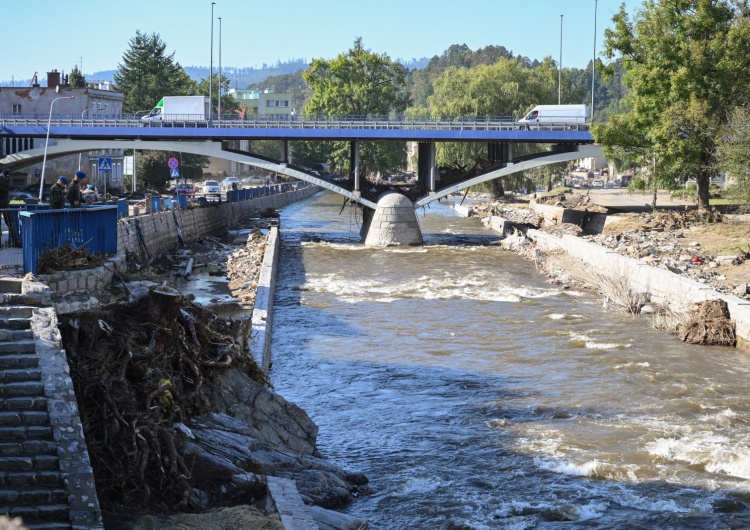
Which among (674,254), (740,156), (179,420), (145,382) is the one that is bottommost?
(674,254)

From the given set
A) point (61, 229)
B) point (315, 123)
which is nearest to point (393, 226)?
point (315, 123)

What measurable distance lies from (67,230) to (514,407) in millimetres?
8207

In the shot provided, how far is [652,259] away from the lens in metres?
32.0

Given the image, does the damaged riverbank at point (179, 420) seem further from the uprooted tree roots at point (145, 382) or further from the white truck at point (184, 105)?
the white truck at point (184, 105)

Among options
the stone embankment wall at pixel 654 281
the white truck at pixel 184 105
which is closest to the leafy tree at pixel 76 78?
the white truck at pixel 184 105

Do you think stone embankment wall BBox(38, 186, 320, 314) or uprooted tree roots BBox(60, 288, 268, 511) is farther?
stone embankment wall BBox(38, 186, 320, 314)

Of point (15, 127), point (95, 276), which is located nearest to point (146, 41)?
point (15, 127)

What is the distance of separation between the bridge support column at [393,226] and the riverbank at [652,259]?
4.66m

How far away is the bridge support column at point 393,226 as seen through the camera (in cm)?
4681

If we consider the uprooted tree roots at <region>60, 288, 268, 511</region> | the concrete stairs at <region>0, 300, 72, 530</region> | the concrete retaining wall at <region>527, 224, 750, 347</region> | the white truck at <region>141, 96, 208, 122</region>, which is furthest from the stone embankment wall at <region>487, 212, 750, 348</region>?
the white truck at <region>141, 96, 208, 122</region>

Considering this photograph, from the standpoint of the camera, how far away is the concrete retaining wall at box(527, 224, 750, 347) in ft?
74.0

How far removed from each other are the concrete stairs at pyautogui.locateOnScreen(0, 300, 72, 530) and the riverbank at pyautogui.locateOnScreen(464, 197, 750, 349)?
1693 centimetres

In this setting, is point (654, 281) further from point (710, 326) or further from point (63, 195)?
point (63, 195)

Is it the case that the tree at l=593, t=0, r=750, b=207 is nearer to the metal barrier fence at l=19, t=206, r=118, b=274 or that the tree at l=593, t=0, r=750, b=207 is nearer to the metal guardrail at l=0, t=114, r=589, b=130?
the metal guardrail at l=0, t=114, r=589, b=130
